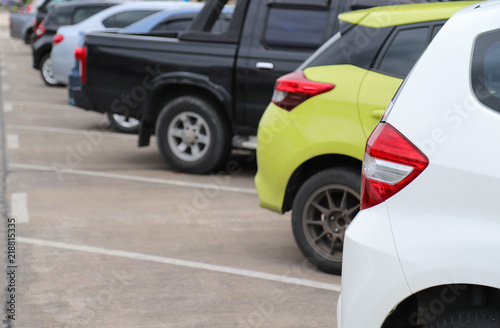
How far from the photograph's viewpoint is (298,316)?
486cm

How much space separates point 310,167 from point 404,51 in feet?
3.20

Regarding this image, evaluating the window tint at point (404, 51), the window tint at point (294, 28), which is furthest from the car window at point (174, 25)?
the window tint at point (404, 51)

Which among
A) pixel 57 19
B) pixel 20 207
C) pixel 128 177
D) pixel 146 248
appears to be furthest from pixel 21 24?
pixel 146 248

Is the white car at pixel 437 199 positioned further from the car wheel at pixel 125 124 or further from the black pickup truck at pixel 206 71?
the car wheel at pixel 125 124

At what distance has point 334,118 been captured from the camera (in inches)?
215

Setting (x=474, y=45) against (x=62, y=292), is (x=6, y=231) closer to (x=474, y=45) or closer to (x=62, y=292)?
(x=62, y=292)

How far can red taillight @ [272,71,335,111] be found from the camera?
18.2 ft

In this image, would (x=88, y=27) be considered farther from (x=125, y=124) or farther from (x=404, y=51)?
(x=404, y=51)

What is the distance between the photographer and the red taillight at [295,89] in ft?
Result: 18.2

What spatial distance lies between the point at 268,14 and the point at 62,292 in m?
4.33

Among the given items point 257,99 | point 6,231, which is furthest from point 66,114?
point 6,231

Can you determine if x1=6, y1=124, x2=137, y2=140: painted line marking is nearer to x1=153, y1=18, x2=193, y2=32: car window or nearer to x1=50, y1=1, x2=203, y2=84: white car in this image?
x1=153, y1=18, x2=193, y2=32: car window

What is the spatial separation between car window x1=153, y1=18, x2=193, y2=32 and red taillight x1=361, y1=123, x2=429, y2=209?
8372 millimetres

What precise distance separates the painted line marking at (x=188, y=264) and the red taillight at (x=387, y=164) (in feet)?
7.54
